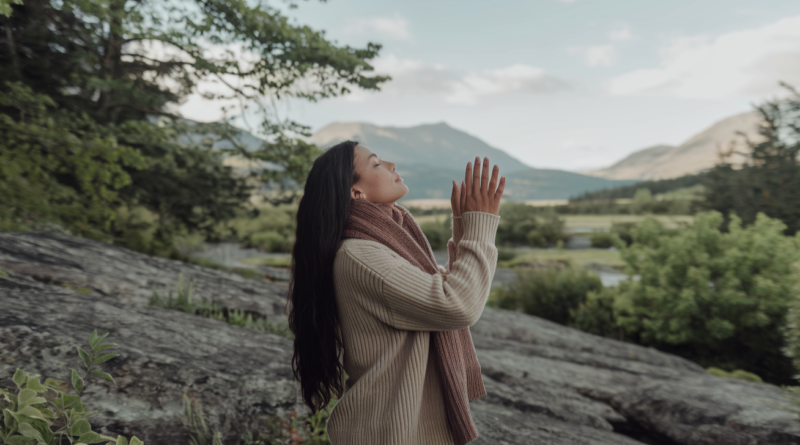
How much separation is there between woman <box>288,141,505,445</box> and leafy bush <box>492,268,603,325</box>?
43.9 ft

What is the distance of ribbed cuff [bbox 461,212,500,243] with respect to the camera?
1532 millimetres

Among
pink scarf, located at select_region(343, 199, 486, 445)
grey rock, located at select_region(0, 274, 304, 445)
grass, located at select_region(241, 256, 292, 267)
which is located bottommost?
grass, located at select_region(241, 256, 292, 267)

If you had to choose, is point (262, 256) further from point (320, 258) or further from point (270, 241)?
point (320, 258)

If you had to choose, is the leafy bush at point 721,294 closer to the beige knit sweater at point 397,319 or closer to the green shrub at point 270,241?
the beige knit sweater at point 397,319

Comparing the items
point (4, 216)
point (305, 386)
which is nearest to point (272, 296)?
point (4, 216)

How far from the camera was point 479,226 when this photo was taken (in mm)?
1538

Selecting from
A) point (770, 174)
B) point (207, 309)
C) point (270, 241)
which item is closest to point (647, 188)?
point (770, 174)

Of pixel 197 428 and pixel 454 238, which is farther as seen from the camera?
pixel 197 428

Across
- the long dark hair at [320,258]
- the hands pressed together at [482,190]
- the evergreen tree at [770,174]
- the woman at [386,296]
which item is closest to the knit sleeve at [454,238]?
the woman at [386,296]

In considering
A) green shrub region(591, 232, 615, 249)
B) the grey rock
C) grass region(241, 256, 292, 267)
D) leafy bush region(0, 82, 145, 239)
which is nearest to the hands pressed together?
the grey rock

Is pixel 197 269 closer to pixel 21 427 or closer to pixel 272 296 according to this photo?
pixel 272 296

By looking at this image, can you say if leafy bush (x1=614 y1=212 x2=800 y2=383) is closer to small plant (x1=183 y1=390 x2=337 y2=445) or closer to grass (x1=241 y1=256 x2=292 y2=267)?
small plant (x1=183 y1=390 x2=337 y2=445)

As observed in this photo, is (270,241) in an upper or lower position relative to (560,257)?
lower

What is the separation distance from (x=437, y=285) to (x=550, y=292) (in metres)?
14.0
